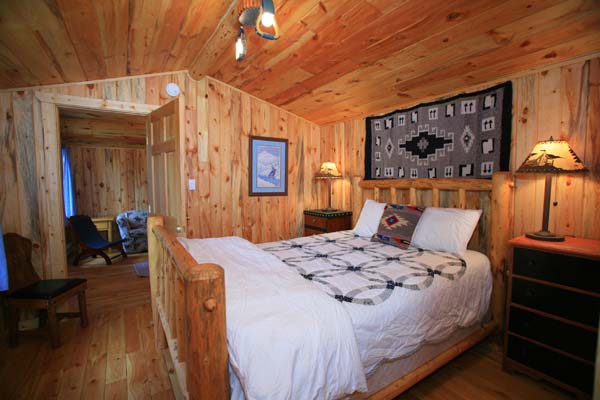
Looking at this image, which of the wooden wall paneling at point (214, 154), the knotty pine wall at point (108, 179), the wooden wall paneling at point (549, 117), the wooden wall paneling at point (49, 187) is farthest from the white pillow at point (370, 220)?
the knotty pine wall at point (108, 179)

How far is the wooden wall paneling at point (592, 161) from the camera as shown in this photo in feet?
5.91

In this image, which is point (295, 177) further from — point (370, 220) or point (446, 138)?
point (446, 138)

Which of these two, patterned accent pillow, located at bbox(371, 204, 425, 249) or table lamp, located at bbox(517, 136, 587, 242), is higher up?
table lamp, located at bbox(517, 136, 587, 242)

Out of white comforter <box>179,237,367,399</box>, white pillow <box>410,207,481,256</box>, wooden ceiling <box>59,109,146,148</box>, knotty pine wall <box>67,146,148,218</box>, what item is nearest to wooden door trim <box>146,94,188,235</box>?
white comforter <box>179,237,367,399</box>

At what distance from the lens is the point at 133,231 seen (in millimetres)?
4805

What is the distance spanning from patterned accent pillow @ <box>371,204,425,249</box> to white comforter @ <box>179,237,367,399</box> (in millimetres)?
1320

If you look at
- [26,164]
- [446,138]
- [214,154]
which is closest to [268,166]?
[214,154]

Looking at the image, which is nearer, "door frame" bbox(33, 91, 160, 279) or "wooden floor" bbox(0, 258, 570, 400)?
"wooden floor" bbox(0, 258, 570, 400)

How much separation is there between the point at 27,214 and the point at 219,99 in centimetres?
216

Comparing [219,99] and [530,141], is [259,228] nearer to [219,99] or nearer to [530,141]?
[219,99]

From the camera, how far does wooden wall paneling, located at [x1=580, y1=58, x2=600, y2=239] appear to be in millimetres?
1801

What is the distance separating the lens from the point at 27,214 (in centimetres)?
247

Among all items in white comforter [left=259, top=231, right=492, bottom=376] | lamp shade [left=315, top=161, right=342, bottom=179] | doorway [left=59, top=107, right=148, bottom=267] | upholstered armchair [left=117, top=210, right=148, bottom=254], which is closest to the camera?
white comforter [left=259, top=231, right=492, bottom=376]

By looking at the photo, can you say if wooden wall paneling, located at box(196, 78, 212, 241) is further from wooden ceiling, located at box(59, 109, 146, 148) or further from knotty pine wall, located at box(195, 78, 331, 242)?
wooden ceiling, located at box(59, 109, 146, 148)
